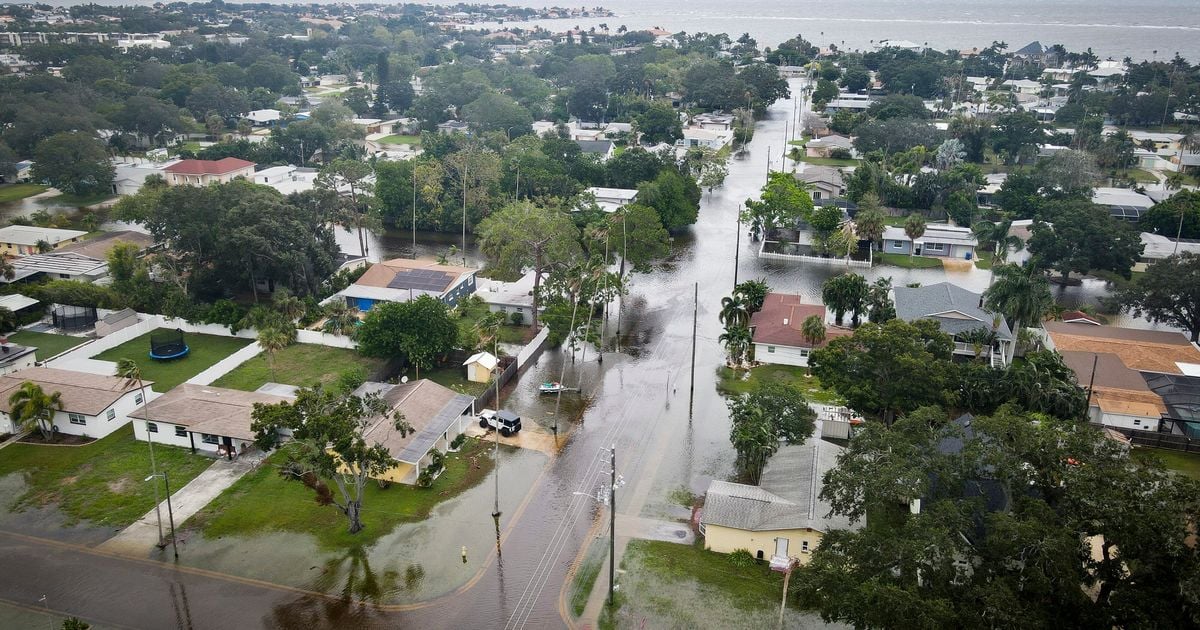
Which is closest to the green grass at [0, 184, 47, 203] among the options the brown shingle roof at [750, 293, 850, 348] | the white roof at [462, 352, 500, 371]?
the white roof at [462, 352, 500, 371]

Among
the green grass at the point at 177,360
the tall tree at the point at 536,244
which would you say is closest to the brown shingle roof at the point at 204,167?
the green grass at the point at 177,360

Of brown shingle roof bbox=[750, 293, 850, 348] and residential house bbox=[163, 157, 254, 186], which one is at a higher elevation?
residential house bbox=[163, 157, 254, 186]

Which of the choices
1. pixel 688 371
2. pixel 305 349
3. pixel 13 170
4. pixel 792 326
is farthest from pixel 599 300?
pixel 13 170

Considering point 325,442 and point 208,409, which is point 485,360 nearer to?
point 208,409

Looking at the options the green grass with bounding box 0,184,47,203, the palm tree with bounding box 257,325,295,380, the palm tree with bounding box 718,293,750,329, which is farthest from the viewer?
the green grass with bounding box 0,184,47,203

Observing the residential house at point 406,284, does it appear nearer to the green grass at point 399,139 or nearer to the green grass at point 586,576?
the green grass at point 586,576

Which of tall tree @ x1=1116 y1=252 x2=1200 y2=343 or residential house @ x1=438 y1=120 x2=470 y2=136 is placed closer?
tall tree @ x1=1116 y1=252 x2=1200 y2=343

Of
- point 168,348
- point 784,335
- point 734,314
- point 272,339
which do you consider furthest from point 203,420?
point 784,335

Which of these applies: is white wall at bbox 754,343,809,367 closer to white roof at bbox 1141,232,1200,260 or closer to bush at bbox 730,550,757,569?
bush at bbox 730,550,757,569
